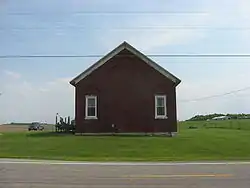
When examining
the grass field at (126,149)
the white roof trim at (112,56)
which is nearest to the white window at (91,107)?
the white roof trim at (112,56)

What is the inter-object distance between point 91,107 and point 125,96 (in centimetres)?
266

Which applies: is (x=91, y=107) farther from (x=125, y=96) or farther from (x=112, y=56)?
(x=112, y=56)

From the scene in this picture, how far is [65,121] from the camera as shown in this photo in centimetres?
3838

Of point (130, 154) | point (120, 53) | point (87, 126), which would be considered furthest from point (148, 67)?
point (130, 154)

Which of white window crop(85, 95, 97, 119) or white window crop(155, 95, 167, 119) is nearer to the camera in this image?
white window crop(85, 95, 97, 119)

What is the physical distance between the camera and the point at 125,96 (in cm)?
3394

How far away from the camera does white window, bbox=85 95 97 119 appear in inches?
1329
